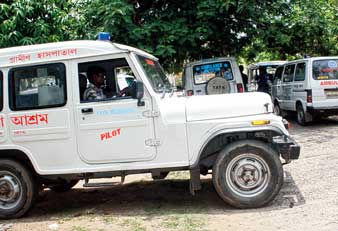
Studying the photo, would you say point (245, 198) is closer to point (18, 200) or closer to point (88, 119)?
point (88, 119)

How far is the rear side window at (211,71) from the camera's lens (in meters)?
10.9

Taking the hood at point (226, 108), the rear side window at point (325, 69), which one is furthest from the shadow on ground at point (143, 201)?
the rear side window at point (325, 69)

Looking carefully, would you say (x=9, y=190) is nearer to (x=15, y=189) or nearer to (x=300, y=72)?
(x=15, y=189)

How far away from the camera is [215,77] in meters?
11.0

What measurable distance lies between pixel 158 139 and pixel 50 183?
73.4 inches

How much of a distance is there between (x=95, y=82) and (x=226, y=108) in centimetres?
176

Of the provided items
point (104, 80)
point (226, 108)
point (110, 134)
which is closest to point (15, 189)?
point (110, 134)

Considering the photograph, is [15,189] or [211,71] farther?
[211,71]

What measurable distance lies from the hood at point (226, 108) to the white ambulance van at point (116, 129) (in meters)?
0.01

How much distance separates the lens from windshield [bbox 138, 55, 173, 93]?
5.88 m

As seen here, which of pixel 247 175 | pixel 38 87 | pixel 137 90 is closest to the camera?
pixel 137 90

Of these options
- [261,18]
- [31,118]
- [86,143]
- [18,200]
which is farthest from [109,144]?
[261,18]

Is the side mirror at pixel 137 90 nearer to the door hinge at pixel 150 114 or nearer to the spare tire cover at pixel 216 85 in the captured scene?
the door hinge at pixel 150 114

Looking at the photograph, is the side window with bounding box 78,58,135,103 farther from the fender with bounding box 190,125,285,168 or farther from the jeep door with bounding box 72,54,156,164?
the fender with bounding box 190,125,285,168
